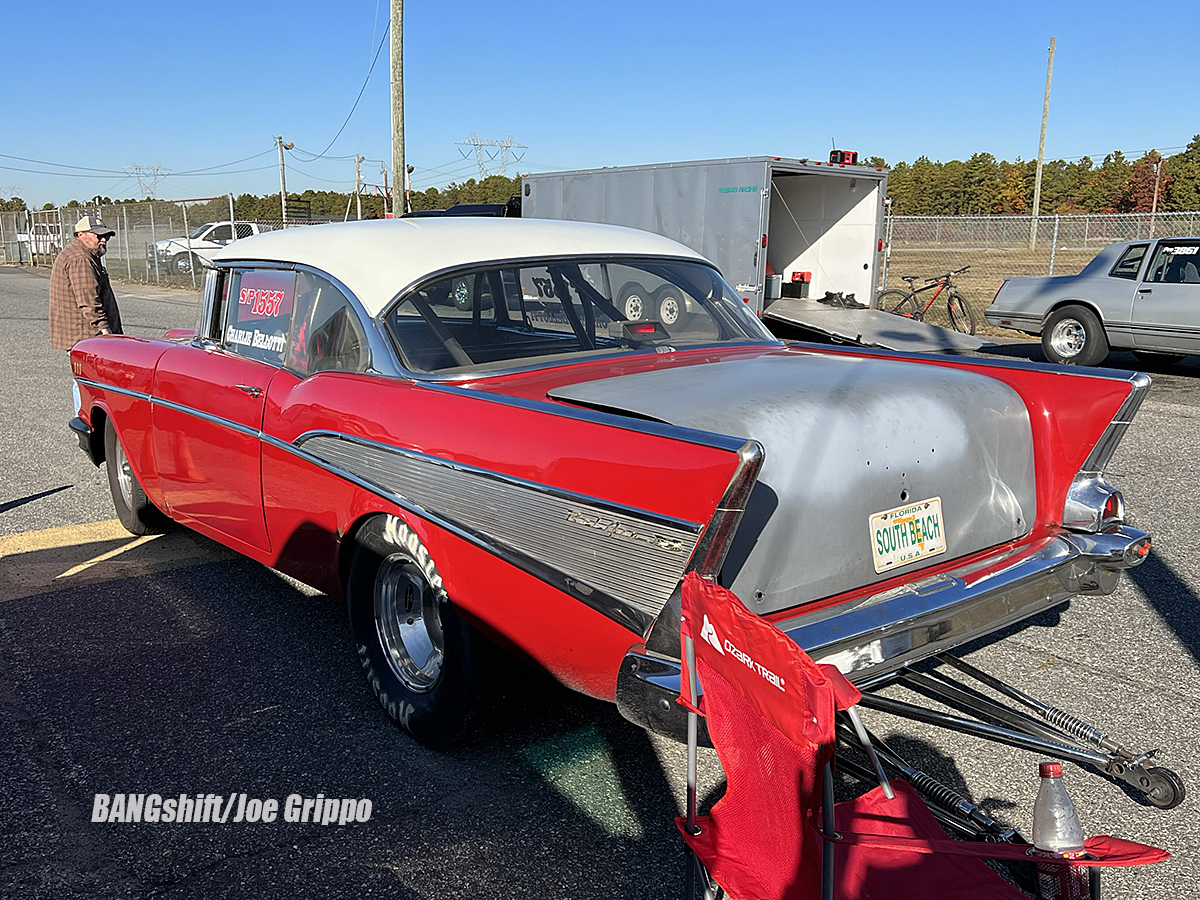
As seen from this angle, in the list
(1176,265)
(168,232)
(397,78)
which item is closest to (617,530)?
(1176,265)

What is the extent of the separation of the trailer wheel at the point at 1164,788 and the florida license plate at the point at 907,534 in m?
0.84

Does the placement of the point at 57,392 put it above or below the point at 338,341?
below

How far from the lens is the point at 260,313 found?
431 centimetres

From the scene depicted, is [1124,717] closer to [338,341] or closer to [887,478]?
[887,478]

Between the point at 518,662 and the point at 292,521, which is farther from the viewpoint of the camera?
the point at 292,521

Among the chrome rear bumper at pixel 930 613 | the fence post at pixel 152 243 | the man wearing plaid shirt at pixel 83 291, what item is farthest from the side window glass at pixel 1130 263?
the fence post at pixel 152 243

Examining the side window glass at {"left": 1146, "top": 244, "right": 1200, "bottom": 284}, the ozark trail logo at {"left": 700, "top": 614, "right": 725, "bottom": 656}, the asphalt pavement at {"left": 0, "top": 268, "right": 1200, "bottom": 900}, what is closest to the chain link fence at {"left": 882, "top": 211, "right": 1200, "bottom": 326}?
the side window glass at {"left": 1146, "top": 244, "right": 1200, "bottom": 284}

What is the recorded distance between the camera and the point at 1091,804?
295 cm

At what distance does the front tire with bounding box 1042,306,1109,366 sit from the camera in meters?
12.1

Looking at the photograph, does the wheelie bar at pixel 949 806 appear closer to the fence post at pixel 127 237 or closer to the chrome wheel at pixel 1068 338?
the chrome wheel at pixel 1068 338

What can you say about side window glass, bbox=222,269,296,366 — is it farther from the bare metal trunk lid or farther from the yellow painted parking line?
the bare metal trunk lid

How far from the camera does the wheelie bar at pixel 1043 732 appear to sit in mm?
2896

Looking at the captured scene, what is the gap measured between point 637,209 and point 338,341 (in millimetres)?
11152

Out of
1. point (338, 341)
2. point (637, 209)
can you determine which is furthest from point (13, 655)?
point (637, 209)
